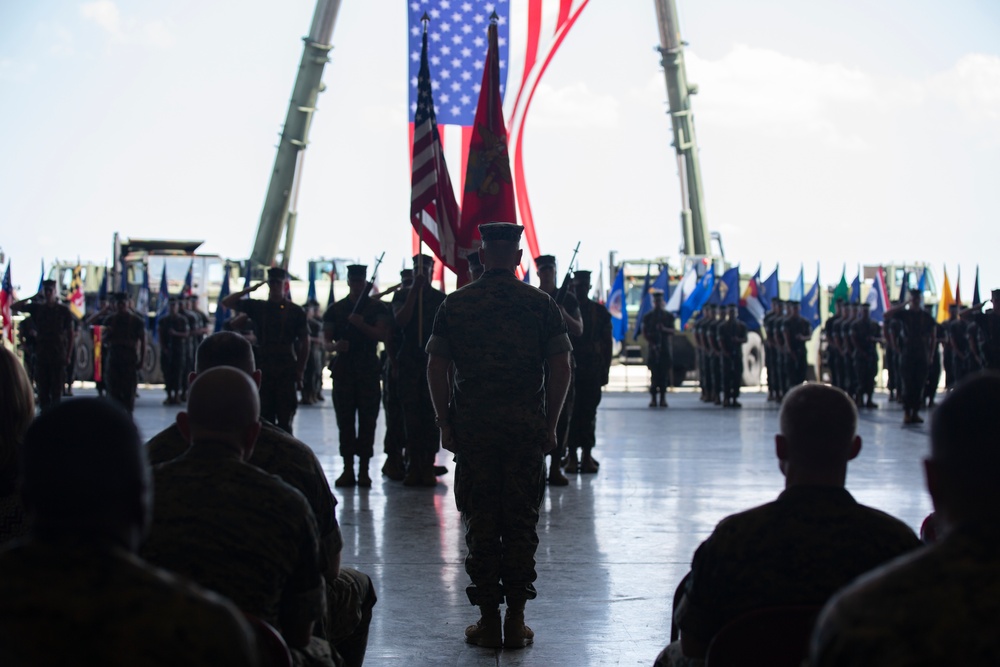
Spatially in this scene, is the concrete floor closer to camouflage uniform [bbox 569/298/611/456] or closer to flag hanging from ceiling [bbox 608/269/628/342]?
camouflage uniform [bbox 569/298/611/456]

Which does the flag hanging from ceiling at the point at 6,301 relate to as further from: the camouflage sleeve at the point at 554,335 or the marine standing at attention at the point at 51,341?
the camouflage sleeve at the point at 554,335

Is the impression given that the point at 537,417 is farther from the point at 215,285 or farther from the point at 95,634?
the point at 215,285

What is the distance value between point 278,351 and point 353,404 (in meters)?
0.89

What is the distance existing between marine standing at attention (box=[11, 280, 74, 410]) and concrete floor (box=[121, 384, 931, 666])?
1.60 m

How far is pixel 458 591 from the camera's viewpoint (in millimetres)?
6242

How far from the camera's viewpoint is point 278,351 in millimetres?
10695

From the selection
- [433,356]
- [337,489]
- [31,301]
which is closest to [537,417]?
[433,356]

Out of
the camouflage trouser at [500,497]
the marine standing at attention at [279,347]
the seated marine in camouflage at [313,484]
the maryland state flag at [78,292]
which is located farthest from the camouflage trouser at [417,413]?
the maryland state flag at [78,292]

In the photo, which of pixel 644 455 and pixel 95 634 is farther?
pixel 644 455

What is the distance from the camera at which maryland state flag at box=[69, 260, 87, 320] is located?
1107 inches

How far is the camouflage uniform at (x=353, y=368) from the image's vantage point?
10.3 meters

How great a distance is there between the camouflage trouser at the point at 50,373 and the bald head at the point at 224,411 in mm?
13570

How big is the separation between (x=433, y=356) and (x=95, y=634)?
12.2ft

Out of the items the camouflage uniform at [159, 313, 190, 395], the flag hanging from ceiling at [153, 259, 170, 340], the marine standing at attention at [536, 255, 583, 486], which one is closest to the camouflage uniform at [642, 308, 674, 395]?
the camouflage uniform at [159, 313, 190, 395]
